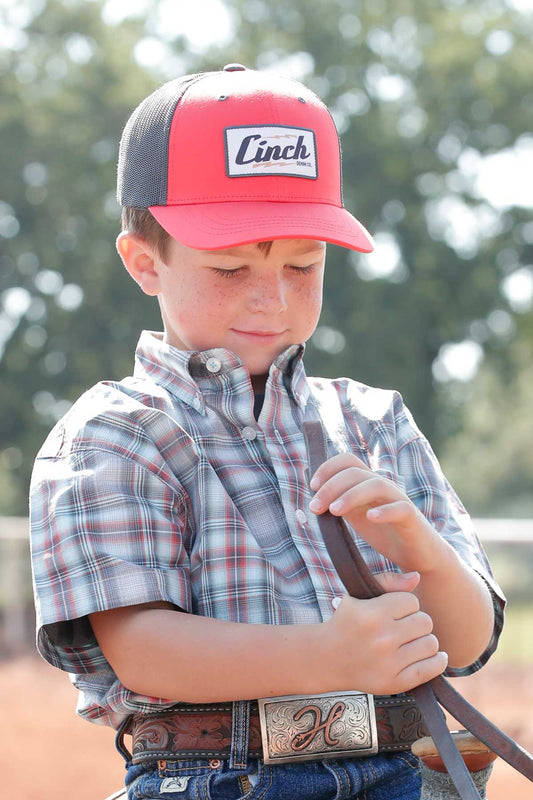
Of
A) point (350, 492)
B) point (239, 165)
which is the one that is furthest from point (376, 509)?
point (239, 165)

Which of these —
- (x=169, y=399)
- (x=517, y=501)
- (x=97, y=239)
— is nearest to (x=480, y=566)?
(x=169, y=399)

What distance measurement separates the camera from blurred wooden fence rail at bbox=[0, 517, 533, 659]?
21.9 feet

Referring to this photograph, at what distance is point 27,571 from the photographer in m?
10.0

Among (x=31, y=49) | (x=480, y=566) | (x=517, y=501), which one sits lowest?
(x=517, y=501)

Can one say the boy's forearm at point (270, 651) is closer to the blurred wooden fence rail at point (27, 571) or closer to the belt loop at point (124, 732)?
the belt loop at point (124, 732)

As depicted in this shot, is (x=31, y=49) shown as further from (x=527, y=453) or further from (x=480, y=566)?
(x=527, y=453)

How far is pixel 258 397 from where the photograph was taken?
177cm

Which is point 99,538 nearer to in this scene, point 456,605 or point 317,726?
point 317,726

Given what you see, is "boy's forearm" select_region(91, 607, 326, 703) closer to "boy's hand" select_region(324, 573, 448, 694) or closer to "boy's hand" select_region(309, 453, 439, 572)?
"boy's hand" select_region(324, 573, 448, 694)

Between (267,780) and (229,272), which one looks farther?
(229,272)

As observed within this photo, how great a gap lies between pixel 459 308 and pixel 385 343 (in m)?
1.63

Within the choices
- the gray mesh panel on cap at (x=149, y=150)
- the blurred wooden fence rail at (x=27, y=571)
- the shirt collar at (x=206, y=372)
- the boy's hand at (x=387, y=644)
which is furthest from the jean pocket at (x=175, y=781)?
the blurred wooden fence rail at (x=27, y=571)

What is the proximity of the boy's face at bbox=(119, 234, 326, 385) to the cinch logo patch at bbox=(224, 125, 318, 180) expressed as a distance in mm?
121

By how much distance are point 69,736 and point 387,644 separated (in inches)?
196
